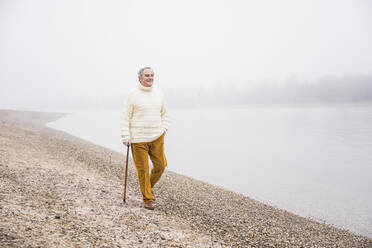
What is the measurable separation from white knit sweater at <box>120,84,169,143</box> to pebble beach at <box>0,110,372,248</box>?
1401 millimetres

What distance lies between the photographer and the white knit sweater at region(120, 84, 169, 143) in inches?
184

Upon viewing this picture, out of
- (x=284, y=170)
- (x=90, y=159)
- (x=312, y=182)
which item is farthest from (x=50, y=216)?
(x=284, y=170)

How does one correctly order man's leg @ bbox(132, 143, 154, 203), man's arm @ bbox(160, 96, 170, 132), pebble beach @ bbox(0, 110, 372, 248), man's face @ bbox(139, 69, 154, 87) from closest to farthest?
pebble beach @ bbox(0, 110, 372, 248)
man's face @ bbox(139, 69, 154, 87)
man's leg @ bbox(132, 143, 154, 203)
man's arm @ bbox(160, 96, 170, 132)

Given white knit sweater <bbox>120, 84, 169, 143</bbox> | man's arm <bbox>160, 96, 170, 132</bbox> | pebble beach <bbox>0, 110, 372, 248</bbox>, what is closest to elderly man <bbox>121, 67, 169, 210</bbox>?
white knit sweater <bbox>120, 84, 169, 143</bbox>

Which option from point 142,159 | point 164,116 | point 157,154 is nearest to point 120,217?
point 142,159

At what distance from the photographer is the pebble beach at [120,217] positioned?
12.3 feet

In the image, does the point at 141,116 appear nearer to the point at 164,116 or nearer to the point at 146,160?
the point at 164,116

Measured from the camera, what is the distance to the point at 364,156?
2250 cm

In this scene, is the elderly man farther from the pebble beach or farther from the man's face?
the pebble beach

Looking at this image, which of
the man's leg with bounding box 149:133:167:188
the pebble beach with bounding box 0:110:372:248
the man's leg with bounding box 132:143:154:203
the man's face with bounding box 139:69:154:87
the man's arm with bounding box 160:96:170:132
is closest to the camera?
the pebble beach with bounding box 0:110:372:248

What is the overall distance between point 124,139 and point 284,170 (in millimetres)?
13889

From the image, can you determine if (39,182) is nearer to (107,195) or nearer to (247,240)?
(107,195)

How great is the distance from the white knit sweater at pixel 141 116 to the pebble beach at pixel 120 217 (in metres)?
1.40

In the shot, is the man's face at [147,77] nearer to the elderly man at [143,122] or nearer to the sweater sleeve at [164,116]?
the elderly man at [143,122]
